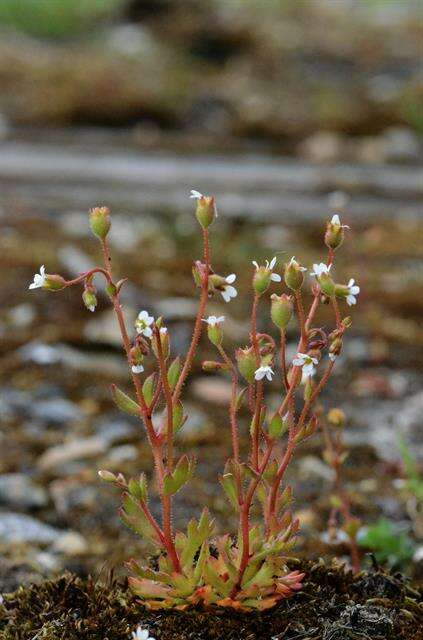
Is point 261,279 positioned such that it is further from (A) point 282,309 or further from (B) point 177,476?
(B) point 177,476

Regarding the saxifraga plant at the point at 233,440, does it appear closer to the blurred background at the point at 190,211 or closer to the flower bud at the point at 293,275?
the flower bud at the point at 293,275

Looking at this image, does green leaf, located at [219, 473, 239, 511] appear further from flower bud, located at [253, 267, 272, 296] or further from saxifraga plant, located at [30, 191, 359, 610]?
flower bud, located at [253, 267, 272, 296]

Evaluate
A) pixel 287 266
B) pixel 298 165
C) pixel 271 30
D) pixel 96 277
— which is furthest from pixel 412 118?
pixel 287 266

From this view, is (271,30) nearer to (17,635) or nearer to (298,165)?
(298,165)

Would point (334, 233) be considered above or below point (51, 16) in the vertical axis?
above

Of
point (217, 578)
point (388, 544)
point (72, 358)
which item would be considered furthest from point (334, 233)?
point (72, 358)

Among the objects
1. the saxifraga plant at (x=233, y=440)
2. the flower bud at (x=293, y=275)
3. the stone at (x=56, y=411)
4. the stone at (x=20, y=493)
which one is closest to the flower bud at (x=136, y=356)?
the saxifraga plant at (x=233, y=440)
